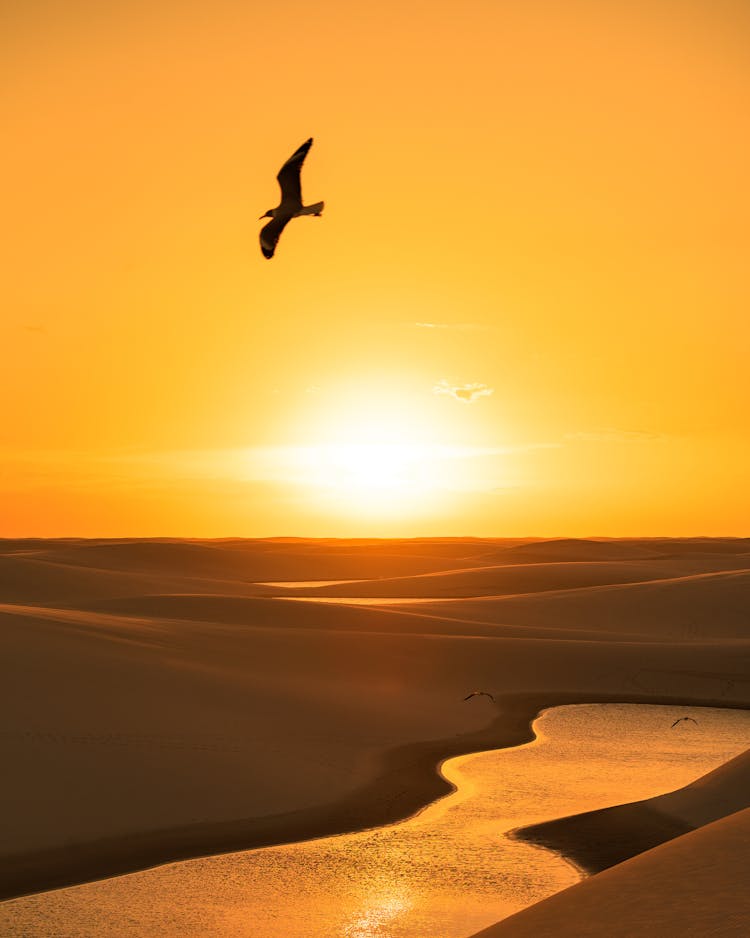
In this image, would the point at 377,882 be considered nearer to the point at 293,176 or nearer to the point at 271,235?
the point at 271,235

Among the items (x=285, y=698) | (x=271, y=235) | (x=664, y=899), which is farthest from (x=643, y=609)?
(x=664, y=899)

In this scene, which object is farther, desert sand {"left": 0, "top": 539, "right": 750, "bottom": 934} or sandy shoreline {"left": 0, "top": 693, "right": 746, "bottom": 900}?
desert sand {"left": 0, "top": 539, "right": 750, "bottom": 934}

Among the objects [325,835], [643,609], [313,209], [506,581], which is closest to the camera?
[313,209]

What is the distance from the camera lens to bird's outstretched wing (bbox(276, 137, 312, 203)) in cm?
1134

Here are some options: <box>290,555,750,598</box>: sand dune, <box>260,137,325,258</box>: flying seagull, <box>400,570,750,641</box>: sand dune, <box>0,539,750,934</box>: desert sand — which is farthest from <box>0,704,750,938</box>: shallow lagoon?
<box>290,555,750,598</box>: sand dune

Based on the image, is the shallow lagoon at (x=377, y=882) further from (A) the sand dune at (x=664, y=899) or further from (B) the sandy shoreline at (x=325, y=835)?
(A) the sand dune at (x=664, y=899)

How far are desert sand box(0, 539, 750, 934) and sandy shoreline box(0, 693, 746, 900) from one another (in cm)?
4

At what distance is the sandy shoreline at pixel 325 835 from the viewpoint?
487 inches

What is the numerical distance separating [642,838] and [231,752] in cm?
654

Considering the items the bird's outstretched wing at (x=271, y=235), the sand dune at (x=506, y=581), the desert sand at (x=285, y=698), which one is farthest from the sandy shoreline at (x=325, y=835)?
the sand dune at (x=506, y=581)

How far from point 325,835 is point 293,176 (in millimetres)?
7884

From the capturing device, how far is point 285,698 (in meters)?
22.4

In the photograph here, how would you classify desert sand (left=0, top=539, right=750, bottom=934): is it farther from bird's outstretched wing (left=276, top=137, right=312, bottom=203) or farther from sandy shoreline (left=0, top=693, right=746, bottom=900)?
bird's outstretched wing (left=276, top=137, right=312, bottom=203)

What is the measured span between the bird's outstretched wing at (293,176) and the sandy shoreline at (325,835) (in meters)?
7.41
